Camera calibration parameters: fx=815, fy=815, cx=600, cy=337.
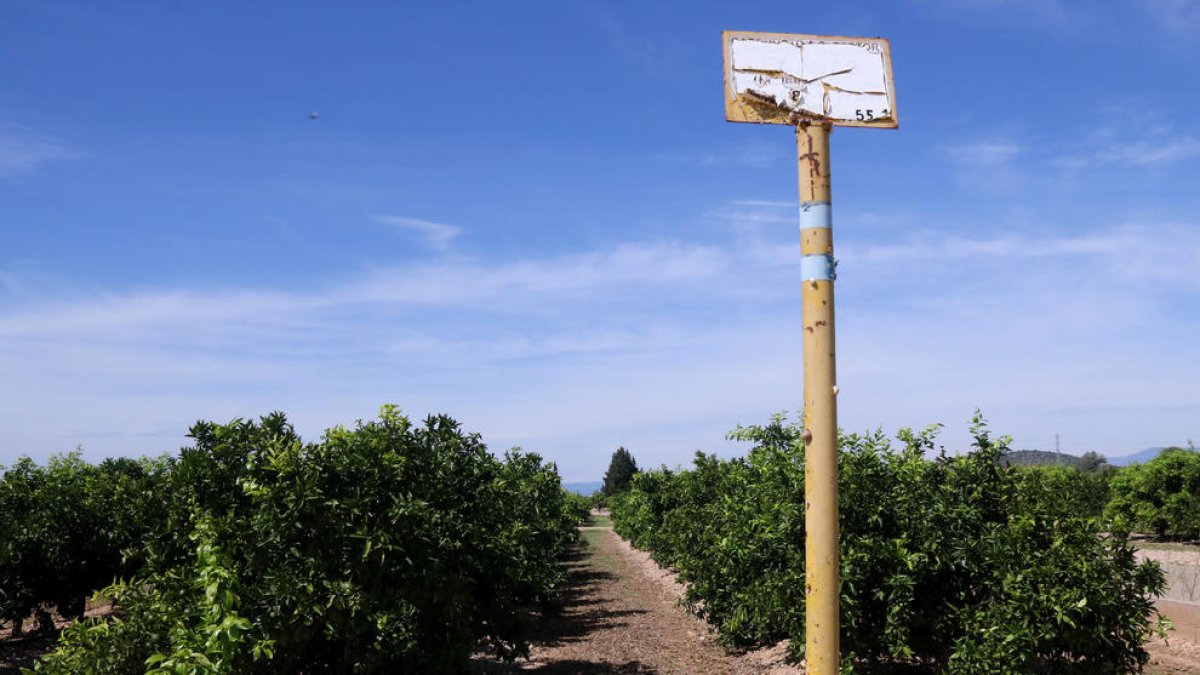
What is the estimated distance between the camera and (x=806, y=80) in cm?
311

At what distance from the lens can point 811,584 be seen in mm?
2820

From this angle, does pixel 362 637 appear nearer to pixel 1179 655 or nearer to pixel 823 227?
pixel 823 227

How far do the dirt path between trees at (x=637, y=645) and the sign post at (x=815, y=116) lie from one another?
8.65 m

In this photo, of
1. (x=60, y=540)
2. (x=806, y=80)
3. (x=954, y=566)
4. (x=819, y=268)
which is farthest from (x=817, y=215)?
(x=60, y=540)

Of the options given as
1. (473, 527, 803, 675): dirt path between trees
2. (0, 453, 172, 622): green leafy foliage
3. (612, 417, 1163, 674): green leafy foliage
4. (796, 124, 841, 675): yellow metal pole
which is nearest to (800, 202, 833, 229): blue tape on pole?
(796, 124, 841, 675): yellow metal pole

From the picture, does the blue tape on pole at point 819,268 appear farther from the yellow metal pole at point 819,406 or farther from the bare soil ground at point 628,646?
the bare soil ground at point 628,646

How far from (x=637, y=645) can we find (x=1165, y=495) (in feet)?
93.4

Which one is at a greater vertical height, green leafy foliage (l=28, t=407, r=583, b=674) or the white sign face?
the white sign face

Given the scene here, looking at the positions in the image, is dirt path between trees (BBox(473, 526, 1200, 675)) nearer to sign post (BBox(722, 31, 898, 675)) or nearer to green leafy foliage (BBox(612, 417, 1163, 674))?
green leafy foliage (BBox(612, 417, 1163, 674))

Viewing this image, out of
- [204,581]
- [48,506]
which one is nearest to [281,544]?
[204,581]

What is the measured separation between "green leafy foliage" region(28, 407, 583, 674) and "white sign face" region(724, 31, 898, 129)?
490 centimetres

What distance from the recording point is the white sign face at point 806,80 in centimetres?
307

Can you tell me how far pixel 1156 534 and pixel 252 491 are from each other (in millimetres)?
40016

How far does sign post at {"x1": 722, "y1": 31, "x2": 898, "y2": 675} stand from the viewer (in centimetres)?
289
